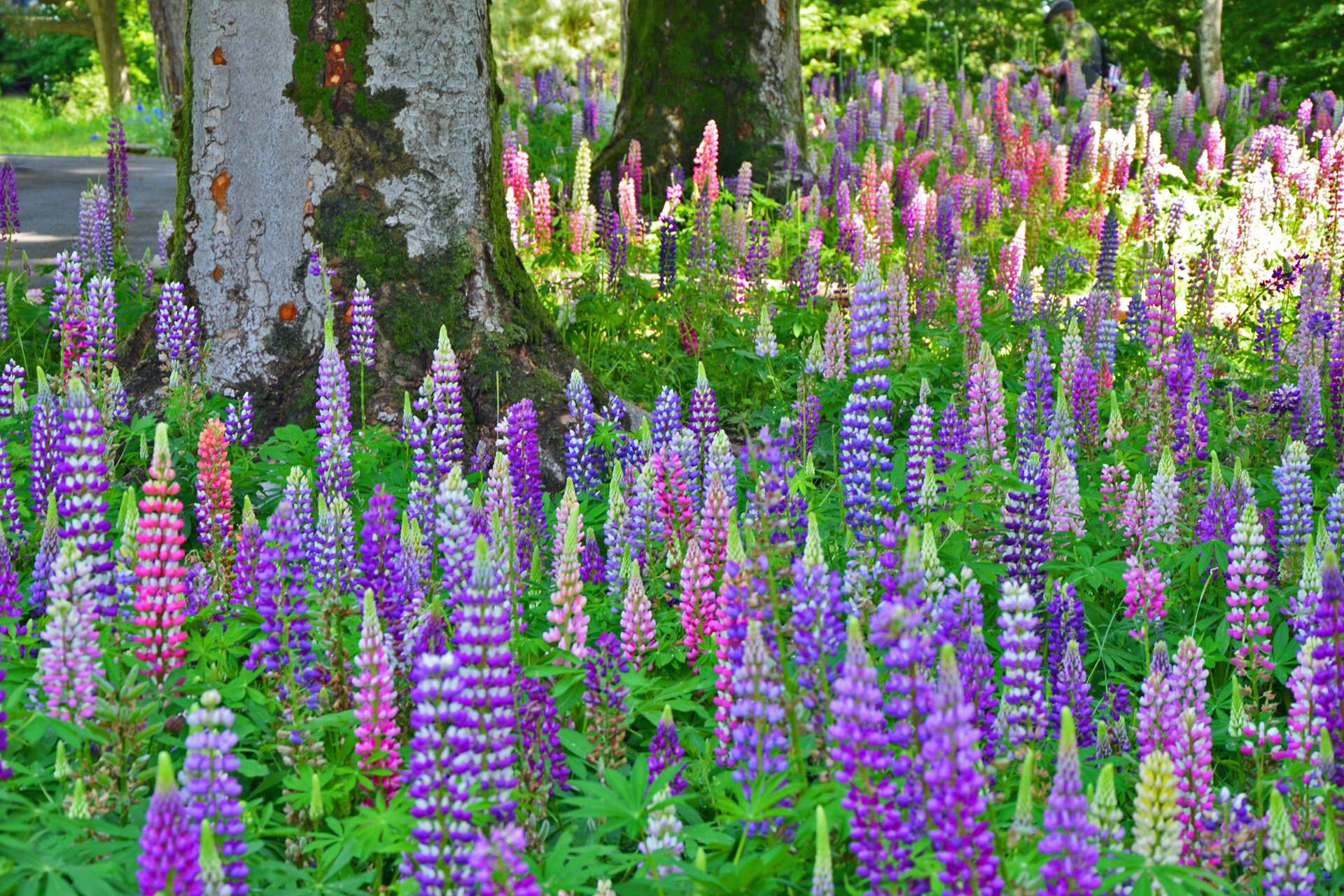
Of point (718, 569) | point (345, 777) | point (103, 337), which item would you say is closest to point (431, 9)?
point (103, 337)

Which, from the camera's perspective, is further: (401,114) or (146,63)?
(146,63)

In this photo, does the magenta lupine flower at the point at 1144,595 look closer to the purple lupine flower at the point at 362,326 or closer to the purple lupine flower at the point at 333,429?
the purple lupine flower at the point at 333,429

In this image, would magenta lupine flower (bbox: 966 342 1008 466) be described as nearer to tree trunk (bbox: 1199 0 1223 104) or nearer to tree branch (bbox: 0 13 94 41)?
tree trunk (bbox: 1199 0 1223 104)

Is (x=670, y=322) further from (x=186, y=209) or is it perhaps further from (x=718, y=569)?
(x=718, y=569)

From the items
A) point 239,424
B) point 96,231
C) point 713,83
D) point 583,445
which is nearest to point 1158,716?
point 583,445

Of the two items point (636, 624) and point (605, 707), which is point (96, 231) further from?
point (605, 707)

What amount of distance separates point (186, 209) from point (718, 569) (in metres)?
3.32

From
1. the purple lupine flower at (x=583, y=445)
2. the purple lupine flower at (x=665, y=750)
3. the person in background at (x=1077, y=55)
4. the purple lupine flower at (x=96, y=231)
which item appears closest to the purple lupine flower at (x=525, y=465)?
the purple lupine flower at (x=583, y=445)

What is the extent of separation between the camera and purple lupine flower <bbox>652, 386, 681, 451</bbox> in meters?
4.29

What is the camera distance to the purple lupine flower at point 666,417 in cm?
429

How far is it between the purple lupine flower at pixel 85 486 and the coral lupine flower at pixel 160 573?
3.6 inches

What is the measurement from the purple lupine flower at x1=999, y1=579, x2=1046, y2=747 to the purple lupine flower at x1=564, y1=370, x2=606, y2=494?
7.19 feet

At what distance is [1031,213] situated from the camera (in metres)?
9.62

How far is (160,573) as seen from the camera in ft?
9.18
